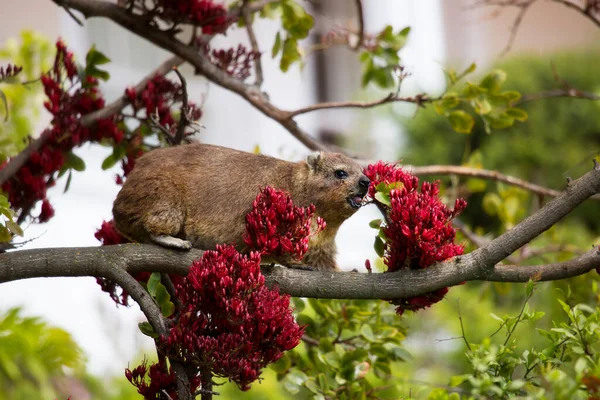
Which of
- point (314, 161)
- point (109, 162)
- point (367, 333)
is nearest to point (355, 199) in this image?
point (314, 161)

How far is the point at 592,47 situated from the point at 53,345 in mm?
8372

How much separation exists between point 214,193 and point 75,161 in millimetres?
856

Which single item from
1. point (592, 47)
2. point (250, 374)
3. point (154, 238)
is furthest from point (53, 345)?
point (592, 47)

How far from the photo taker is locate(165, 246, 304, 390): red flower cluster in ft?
8.66

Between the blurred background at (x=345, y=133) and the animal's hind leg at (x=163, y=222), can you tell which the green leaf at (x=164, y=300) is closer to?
the animal's hind leg at (x=163, y=222)

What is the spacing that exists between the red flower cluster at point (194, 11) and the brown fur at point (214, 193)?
2.23 feet

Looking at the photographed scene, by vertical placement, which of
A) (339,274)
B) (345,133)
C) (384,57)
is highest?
(345,133)

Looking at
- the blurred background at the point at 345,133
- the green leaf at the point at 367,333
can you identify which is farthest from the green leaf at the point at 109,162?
the blurred background at the point at 345,133

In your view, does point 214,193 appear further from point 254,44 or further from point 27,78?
point 27,78

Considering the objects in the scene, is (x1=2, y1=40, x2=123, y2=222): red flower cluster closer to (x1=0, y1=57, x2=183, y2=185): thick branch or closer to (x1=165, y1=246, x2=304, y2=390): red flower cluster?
(x1=0, y1=57, x2=183, y2=185): thick branch

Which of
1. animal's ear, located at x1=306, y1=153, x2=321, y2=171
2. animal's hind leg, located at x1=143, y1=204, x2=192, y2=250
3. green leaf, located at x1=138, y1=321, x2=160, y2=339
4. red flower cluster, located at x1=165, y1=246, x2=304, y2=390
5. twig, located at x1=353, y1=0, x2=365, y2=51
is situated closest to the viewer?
red flower cluster, located at x1=165, y1=246, x2=304, y2=390

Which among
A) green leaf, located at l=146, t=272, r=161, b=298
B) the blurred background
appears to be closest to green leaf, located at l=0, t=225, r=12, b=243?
green leaf, located at l=146, t=272, r=161, b=298

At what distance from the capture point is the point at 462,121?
4.11 metres

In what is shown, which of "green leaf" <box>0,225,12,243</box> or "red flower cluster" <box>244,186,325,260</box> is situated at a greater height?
"red flower cluster" <box>244,186,325,260</box>
